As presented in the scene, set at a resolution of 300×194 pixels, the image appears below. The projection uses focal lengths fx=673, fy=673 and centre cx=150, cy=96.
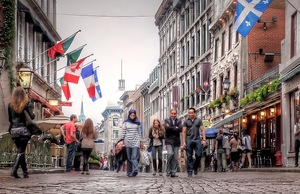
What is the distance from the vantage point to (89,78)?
34031 millimetres

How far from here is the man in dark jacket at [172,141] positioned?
17.4 meters

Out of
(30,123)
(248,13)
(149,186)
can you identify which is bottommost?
(149,186)

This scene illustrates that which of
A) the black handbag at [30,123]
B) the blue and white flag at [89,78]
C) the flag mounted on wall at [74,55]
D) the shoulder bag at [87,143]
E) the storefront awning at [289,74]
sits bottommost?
the shoulder bag at [87,143]

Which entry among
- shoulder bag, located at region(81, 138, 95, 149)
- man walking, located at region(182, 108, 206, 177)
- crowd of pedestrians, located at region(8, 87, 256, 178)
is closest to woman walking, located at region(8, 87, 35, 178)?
crowd of pedestrians, located at region(8, 87, 256, 178)

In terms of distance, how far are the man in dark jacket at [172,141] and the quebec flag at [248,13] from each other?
6.17 meters

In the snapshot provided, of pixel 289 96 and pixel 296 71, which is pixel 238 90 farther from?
pixel 296 71

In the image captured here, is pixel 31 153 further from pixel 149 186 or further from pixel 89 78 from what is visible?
pixel 89 78

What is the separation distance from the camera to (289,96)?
28125 mm

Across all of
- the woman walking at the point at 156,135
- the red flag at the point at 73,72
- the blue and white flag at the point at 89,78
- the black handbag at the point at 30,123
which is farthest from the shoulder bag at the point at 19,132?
the blue and white flag at the point at 89,78

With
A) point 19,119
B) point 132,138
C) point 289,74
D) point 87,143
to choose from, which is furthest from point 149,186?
point 289,74

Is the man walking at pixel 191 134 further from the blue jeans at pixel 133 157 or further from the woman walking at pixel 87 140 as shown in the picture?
the woman walking at pixel 87 140

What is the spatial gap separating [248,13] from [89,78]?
13.4m

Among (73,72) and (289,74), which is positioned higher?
(73,72)

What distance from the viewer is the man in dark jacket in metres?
17.4
